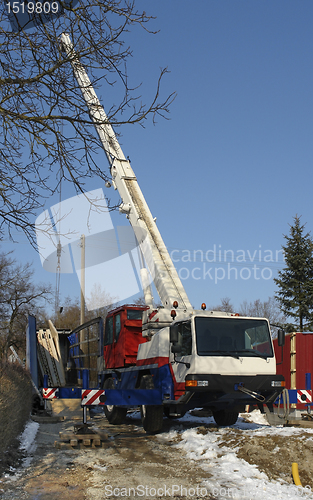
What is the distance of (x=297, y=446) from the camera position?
700 centimetres

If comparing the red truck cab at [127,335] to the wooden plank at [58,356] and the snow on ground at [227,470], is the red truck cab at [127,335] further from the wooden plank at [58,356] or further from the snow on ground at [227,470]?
the wooden plank at [58,356]

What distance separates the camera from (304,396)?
9695 millimetres

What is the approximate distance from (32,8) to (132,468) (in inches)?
256

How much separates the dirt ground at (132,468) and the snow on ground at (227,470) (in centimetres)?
12

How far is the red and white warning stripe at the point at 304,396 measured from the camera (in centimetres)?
962

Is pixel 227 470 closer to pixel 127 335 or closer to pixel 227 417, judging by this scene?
pixel 227 417

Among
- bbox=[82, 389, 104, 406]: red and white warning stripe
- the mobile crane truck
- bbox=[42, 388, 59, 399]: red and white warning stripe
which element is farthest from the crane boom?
bbox=[42, 388, 59, 399]: red and white warning stripe

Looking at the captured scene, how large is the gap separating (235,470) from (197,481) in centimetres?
69

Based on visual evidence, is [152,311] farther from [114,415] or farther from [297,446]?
[297,446]

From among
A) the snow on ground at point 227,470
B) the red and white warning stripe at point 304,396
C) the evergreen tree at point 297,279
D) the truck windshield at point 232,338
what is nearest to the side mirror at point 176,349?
the truck windshield at point 232,338

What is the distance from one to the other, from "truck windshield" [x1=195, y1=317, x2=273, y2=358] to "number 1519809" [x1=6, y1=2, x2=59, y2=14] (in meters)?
5.84

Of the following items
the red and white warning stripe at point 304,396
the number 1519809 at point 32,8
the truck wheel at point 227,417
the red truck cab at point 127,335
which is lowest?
the truck wheel at point 227,417

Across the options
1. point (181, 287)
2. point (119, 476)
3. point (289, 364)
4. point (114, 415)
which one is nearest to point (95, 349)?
point (114, 415)

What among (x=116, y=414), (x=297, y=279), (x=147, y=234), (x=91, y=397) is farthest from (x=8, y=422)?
(x=297, y=279)
